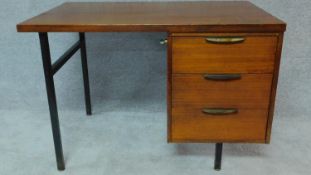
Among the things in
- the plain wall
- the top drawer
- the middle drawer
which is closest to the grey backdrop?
the plain wall

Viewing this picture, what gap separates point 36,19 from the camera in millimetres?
1230

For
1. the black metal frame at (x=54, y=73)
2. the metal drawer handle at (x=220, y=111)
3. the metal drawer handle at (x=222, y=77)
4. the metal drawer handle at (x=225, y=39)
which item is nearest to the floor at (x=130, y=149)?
the black metal frame at (x=54, y=73)

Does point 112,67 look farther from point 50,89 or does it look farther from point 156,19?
point 156,19

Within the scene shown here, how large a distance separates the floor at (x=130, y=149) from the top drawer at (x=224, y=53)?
0.52 meters

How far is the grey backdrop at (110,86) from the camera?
65.1 inches

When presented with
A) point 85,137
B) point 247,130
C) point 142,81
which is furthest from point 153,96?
point 247,130

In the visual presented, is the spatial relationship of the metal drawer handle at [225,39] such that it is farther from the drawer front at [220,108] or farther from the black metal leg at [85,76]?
the black metal leg at [85,76]

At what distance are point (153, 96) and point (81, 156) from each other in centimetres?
59

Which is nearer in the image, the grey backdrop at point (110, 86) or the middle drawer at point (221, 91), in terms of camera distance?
the middle drawer at point (221, 91)

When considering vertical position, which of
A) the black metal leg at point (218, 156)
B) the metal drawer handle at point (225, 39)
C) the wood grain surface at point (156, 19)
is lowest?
the black metal leg at point (218, 156)

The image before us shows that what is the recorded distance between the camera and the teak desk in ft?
3.69

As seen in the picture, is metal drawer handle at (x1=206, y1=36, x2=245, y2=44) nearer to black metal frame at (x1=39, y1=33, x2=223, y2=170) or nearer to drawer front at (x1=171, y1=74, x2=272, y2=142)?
drawer front at (x1=171, y1=74, x2=272, y2=142)

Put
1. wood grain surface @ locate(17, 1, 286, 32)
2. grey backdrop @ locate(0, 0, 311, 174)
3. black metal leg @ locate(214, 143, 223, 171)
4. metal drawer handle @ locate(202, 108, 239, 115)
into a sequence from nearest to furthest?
wood grain surface @ locate(17, 1, 286, 32), metal drawer handle @ locate(202, 108, 239, 115), black metal leg @ locate(214, 143, 223, 171), grey backdrop @ locate(0, 0, 311, 174)

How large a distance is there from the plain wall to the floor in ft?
0.32
